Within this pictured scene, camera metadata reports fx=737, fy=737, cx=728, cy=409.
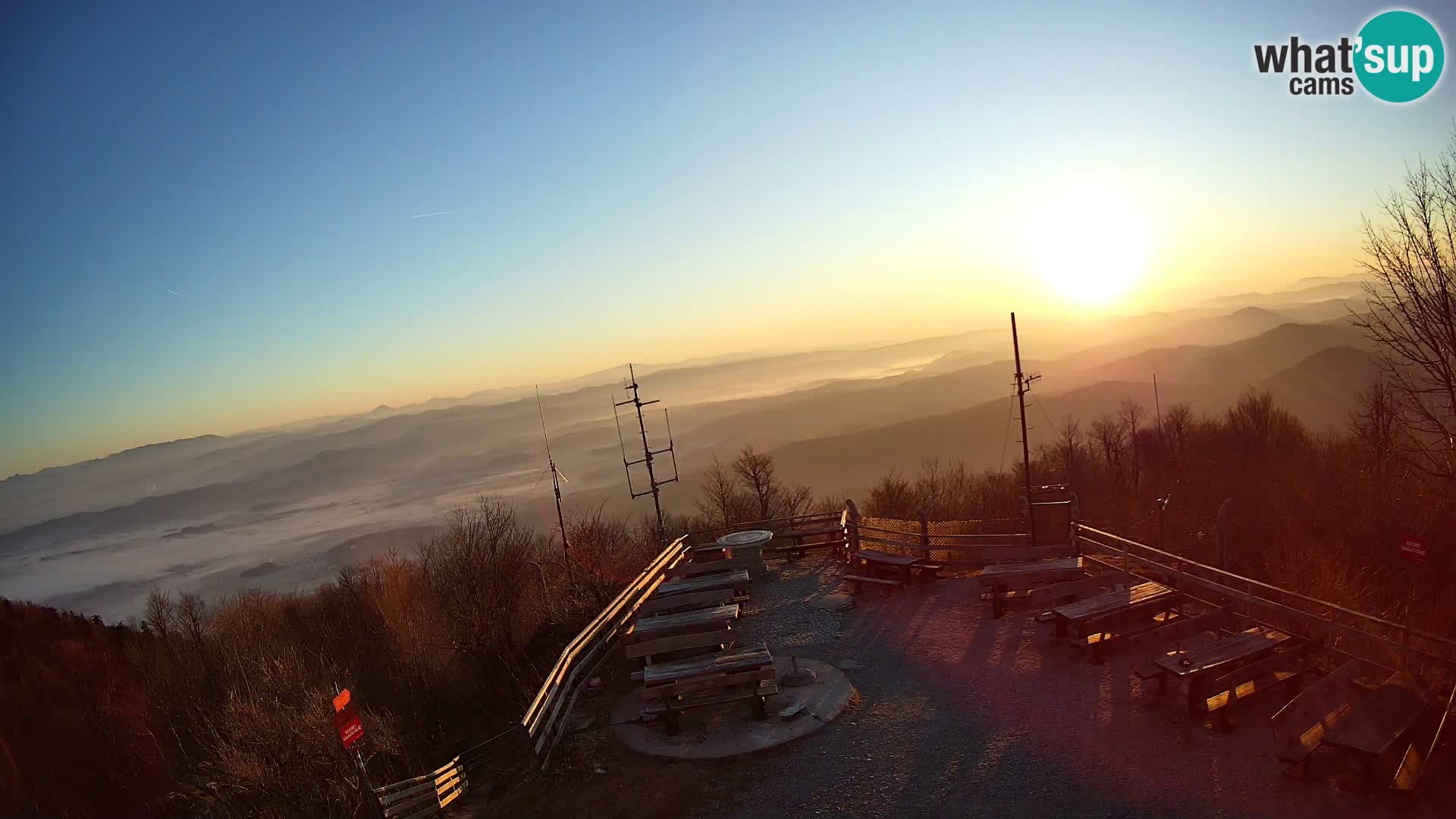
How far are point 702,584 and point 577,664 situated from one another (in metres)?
3.63

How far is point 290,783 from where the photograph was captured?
19.5 m

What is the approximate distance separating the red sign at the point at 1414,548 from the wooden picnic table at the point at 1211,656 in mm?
1826

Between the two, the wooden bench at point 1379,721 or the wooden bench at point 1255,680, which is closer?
the wooden bench at point 1379,721

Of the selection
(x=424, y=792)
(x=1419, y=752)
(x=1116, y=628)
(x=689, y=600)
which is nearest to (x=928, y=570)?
(x=1116, y=628)

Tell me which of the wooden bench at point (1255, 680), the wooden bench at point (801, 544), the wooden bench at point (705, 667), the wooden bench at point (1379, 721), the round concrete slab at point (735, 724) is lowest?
the wooden bench at point (801, 544)

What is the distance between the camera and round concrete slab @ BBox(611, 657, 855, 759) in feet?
36.1

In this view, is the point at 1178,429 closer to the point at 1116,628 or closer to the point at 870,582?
the point at 870,582

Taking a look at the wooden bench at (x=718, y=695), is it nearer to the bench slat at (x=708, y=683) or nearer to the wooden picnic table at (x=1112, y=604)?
the bench slat at (x=708, y=683)

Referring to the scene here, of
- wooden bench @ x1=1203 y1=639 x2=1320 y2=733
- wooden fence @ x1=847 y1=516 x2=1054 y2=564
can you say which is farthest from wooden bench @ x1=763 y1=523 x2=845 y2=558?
wooden bench @ x1=1203 y1=639 x2=1320 y2=733

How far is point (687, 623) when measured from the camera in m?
14.2

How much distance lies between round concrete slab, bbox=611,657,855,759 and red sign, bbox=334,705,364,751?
3878mm

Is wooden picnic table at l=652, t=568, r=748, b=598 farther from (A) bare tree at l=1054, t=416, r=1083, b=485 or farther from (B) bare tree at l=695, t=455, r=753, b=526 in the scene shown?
(A) bare tree at l=1054, t=416, r=1083, b=485

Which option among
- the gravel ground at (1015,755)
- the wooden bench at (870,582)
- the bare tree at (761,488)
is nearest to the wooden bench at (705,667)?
the gravel ground at (1015,755)

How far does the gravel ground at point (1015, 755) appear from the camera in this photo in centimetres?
816
